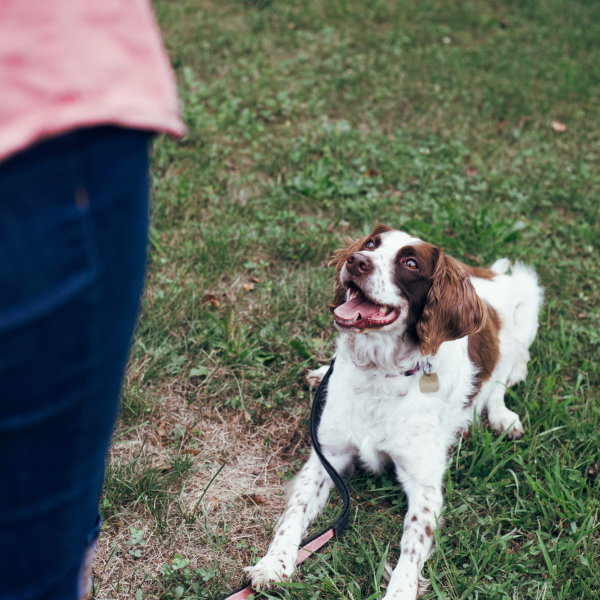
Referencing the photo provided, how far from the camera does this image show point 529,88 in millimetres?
5891

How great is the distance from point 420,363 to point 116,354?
1.81m

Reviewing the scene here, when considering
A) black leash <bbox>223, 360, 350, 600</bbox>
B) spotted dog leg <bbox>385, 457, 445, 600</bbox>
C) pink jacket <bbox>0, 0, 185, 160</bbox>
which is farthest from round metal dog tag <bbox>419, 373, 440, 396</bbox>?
pink jacket <bbox>0, 0, 185, 160</bbox>

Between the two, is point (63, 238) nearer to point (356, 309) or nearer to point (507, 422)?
point (356, 309)

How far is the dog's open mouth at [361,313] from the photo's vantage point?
2.36m

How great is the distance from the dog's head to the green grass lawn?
1.96ft

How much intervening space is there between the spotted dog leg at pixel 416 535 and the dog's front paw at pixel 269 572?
1.32ft

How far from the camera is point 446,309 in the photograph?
7.89 ft

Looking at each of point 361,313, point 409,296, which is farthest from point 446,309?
point 361,313

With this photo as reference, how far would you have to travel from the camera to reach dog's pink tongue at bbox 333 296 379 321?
2.39 meters

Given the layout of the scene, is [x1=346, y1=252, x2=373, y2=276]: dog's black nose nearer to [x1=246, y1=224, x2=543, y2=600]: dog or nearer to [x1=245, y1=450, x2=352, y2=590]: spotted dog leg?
[x1=246, y1=224, x2=543, y2=600]: dog

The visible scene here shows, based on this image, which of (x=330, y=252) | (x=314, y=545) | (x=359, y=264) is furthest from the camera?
(x=330, y=252)

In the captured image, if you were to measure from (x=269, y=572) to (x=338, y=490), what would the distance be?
1.76 ft

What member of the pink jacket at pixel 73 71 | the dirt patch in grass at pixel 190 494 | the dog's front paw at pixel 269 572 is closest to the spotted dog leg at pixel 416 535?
the dog's front paw at pixel 269 572

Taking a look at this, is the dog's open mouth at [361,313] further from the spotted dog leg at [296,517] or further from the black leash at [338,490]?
the spotted dog leg at [296,517]
